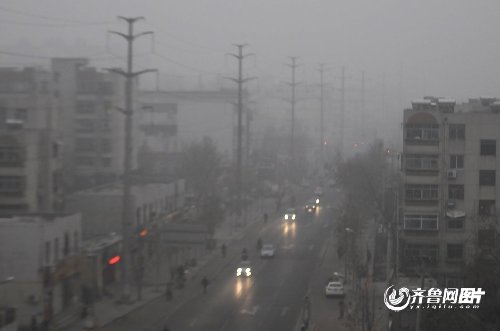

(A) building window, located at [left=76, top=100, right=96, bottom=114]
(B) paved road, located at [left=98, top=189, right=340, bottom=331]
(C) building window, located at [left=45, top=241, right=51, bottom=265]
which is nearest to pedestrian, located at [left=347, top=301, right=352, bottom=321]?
(B) paved road, located at [left=98, top=189, right=340, bottom=331]

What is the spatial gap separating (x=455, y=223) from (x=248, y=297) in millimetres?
3137

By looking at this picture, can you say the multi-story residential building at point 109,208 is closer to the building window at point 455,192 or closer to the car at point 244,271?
the car at point 244,271

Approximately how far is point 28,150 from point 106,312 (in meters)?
3.19

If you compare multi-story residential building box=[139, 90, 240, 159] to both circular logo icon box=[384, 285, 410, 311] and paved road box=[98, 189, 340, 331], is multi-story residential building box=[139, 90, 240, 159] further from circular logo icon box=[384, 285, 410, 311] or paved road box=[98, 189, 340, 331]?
circular logo icon box=[384, 285, 410, 311]

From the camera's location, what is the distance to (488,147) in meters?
11.8

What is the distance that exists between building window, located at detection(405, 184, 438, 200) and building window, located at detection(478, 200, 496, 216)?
2.01 feet

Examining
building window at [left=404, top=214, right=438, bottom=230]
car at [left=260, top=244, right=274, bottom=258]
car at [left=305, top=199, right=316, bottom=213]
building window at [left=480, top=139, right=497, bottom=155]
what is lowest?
car at [left=260, top=244, right=274, bottom=258]

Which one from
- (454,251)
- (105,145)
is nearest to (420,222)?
(454,251)

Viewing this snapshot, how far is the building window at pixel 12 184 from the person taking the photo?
13.1 m

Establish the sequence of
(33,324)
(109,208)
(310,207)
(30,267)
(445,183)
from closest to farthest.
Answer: (33,324) → (30,267) → (445,183) → (109,208) → (310,207)

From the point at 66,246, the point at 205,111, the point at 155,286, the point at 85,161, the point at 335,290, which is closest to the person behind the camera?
the point at 66,246

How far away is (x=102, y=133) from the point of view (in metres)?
23.5

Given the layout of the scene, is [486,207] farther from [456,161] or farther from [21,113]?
[21,113]

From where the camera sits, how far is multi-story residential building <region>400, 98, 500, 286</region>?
11.8m
